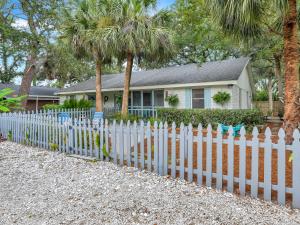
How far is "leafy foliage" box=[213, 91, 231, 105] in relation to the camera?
12.8 meters

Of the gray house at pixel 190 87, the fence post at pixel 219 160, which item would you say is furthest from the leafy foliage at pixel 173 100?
the fence post at pixel 219 160

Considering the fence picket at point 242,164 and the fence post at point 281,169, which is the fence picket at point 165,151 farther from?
the fence post at point 281,169

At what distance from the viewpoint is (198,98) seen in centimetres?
1416

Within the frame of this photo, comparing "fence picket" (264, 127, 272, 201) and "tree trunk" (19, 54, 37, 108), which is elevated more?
"tree trunk" (19, 54, 37, 108)

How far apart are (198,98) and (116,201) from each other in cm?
1145

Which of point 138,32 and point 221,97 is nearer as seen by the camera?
point 138,32

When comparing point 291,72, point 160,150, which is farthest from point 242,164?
point 291,72

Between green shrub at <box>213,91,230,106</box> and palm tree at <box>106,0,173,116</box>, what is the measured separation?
145 inches

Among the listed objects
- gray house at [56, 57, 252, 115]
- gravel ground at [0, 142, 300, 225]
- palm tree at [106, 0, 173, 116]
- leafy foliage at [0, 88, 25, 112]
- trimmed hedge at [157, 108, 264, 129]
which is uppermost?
palm tree at [106, 0, 173, 116]

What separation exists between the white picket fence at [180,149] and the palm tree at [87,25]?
6.29m

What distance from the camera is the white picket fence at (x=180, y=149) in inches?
137

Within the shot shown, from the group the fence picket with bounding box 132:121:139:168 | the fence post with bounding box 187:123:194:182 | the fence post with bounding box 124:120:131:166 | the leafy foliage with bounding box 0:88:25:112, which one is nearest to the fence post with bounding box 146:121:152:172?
the fence picket with bounding box 132:121:139:168

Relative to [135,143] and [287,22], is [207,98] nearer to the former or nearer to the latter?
[287,22]

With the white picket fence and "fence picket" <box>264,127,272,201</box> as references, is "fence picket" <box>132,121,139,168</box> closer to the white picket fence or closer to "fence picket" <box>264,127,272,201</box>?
the white picket fence
